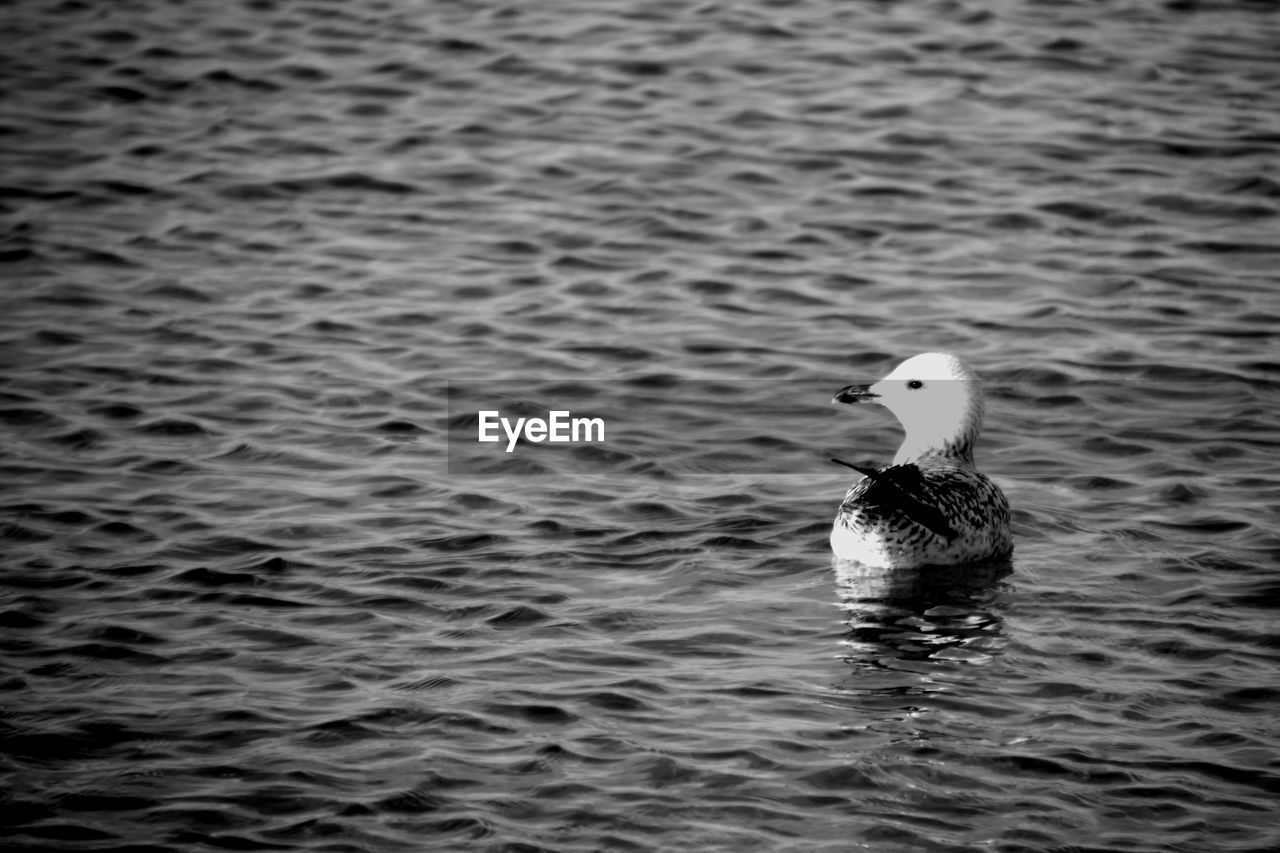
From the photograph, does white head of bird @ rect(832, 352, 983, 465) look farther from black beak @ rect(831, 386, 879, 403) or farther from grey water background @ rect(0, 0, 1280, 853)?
grey water background @ rect(0, 0, 1280, 853)

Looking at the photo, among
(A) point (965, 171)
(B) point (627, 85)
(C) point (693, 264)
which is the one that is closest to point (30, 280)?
(C) point (693, 264)

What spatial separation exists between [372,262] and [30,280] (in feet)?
9.03

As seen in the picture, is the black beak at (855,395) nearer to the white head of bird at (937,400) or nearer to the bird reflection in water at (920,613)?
the white head of bird at (937,400)

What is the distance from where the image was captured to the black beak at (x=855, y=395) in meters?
11.5

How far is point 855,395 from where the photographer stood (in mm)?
11586

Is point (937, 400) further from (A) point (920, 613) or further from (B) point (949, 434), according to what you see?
(A) point (920, 613)

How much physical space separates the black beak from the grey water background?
715mm

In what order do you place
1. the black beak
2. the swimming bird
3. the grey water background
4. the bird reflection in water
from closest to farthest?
1. the grey water background
2. the bird reflection in water
3. the swimming bird
4. the black beak

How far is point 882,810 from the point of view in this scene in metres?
7.99

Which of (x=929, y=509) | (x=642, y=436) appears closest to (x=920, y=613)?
(x=929, y=509)

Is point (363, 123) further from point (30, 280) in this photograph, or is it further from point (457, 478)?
point (457, 478)

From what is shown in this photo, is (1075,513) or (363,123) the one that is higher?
(363,123)

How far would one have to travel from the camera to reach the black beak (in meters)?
11.5

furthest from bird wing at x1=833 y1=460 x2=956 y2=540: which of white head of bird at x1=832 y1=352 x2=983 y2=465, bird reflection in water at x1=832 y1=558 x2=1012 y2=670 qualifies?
white head of bird at x1=832 y1=352 x2=983 y2=465
